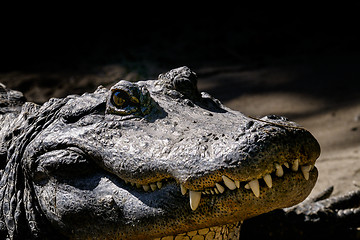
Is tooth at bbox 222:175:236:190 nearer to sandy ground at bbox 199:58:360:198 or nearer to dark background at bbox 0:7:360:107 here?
sandy ground at bbox 199:58:360:198

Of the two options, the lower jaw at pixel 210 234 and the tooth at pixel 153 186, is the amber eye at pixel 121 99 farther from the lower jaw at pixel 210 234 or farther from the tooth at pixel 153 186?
the lower jaw at pixel 210 234

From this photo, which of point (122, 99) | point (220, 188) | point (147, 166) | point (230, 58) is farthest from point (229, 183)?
point (230, 58)

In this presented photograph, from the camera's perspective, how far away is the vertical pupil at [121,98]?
2418 mm

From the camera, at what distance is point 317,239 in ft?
11.1

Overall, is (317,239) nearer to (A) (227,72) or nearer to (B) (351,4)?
(A) (227,72)

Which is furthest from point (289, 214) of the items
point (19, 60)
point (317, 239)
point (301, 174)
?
point (19, 60)

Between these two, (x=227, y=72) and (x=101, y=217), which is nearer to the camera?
(x=101, y=217)

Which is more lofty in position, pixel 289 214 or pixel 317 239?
pixel 289 214

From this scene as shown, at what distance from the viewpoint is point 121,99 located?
243cm

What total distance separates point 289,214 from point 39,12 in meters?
6.39

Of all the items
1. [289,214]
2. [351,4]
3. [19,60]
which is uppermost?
[351,4]

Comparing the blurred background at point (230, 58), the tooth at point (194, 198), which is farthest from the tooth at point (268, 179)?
the blurred background at point (230, 58)

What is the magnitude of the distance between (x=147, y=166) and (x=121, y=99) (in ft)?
1.71

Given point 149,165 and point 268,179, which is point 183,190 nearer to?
point 149,165
